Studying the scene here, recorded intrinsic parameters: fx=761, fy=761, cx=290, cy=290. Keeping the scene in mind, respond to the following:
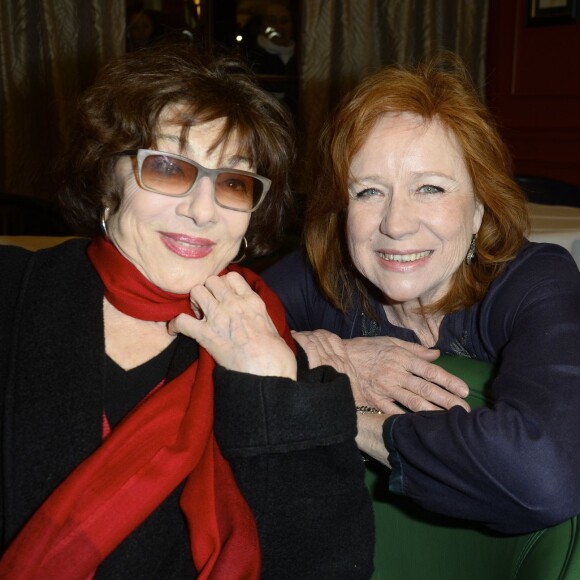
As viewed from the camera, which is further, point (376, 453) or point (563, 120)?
point (563, 120)

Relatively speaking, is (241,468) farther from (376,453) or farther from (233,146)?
(233,146)

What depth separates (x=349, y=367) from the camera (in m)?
1.79

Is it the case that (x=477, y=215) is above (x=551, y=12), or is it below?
below

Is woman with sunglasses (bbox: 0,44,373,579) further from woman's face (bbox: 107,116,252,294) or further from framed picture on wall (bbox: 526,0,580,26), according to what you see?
framed picture on wall (bbox: 526,0,580,26)

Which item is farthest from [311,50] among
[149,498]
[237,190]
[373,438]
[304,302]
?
[149,498]

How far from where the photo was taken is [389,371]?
5.54ft

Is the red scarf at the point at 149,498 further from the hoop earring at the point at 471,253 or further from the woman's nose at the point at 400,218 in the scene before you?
the hoop earring at the point at 471,253

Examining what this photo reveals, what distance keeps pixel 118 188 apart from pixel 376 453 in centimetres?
73

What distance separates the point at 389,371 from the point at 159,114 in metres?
0.74

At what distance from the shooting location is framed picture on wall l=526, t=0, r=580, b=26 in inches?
202

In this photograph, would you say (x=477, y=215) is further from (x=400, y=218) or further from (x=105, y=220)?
(x=105, y=220)

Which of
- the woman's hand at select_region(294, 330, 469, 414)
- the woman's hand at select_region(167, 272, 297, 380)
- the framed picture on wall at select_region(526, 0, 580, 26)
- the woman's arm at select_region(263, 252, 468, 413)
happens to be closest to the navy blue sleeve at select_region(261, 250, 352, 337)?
the woman's arm at select_region(263, 252, 468, 413)

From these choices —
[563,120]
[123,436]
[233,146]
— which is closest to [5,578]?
[123,436]

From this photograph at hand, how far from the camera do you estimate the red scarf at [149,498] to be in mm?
1204
